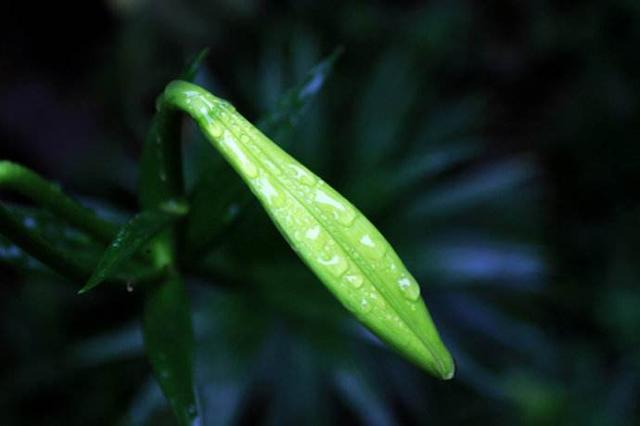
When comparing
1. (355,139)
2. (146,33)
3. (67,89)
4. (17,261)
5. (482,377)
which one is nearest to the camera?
(17,261)

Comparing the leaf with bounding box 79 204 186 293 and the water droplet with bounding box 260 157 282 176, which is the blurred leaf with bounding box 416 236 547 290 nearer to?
the leaf with bounding box 79 204 186 293

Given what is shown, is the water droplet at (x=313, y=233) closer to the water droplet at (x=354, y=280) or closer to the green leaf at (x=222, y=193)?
the water droplet at (x=354, y=280)

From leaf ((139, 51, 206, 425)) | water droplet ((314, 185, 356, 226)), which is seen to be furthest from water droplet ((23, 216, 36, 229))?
water droplet ((314, 185, 356, 226))

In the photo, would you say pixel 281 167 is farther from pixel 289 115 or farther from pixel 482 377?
pixel 482 377

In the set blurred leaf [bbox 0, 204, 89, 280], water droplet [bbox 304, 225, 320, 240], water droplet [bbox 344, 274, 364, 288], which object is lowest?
water droplet [bbox 344, 274, 364, 288]

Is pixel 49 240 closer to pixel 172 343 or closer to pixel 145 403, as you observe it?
pixel 172 343

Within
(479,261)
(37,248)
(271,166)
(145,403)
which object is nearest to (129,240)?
(37,248)

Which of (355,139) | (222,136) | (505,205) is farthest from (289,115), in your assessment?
(505,205)
